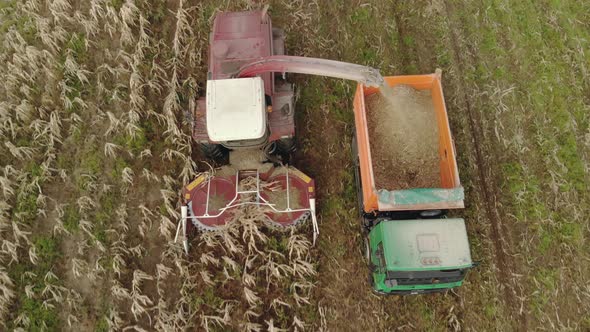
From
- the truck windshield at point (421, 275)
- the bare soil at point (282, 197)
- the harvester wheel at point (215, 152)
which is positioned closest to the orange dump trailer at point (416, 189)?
the truck windshield at point (421, 275)

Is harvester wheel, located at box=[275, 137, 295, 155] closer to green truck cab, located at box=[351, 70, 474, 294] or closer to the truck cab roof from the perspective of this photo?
green truck cab, located at box=[351, 70, 474, 294]

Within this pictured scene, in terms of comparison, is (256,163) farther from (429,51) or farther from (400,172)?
(429,51)

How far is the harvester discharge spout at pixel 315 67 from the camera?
6.24m

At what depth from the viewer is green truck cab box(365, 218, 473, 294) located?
5.31 m

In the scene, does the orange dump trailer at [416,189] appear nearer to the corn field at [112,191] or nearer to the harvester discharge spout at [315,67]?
the harvester discharge spout at [315,67]

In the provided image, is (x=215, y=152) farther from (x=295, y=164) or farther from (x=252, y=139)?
(x=295, y=164)

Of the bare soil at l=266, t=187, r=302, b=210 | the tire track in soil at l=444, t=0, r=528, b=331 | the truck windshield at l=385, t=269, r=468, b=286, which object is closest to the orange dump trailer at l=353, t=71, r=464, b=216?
the truck windshield at l=385, t=269, r=468, b=286

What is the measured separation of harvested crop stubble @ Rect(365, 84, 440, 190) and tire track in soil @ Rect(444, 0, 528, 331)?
1.39 metres

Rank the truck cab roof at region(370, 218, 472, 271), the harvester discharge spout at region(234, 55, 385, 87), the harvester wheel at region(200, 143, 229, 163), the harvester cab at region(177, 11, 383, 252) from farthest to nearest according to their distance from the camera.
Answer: the harvester wheel at region(200, 143, 229, 163), the harvester discharge spout at region(234, 55, 385, 87), the harvester cab at region(177, 11, 383, 252), the truck cab roof at region(370, 218, 472, 271)

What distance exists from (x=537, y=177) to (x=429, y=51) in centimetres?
328

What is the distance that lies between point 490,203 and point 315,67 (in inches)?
159

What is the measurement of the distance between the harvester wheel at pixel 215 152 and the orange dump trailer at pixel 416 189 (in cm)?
240

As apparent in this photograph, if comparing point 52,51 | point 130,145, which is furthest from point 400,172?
point 52,51

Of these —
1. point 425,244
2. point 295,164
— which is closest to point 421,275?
point 425,244
